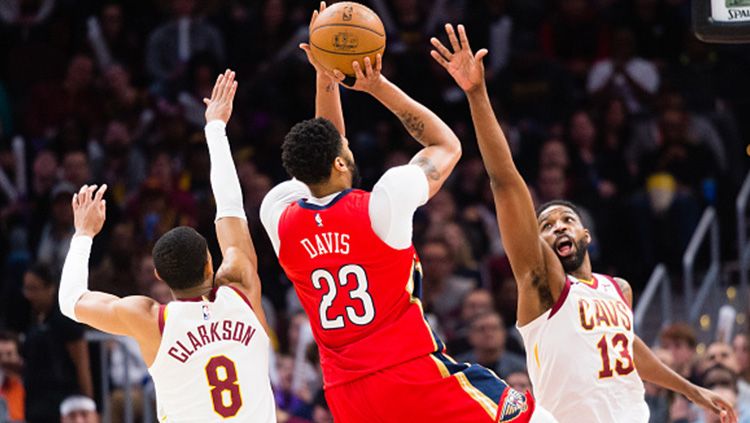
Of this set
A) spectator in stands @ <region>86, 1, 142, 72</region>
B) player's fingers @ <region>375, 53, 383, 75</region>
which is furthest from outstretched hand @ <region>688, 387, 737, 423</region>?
spectator in stands @ <region>86, 1, 142, 72</region>

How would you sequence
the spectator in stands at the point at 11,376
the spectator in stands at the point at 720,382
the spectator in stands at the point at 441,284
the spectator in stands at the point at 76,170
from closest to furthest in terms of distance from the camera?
the spectator in stands at the point at 720,382
the spectator in stands at the point at 11,376
the spectator in stands at the point at 441,284
the spectator in stands at the point at 76,170

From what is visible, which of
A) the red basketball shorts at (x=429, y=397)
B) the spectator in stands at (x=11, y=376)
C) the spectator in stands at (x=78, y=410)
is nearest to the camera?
the red basketball shorts at (x=429, y=397)

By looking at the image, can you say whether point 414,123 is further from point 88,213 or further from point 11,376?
point 11,376

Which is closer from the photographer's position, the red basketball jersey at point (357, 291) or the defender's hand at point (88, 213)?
the red basketball jersey at point (357, 291)

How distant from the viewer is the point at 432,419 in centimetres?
631

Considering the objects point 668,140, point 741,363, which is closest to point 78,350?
point 741,363

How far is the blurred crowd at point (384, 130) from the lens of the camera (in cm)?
1287

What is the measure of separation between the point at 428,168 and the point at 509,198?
2.03 ft

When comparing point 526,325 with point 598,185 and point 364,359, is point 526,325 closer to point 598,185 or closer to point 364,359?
point 364,359

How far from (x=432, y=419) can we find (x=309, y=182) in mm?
1180

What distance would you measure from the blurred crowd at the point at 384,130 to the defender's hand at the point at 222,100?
4.56 m

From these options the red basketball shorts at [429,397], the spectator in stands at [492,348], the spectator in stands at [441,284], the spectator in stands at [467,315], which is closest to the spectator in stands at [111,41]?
the spectator in stands at [441,284]

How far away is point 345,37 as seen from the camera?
694 centimetres

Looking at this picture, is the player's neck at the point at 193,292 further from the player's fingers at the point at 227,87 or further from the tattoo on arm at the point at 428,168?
the tattoo on arm at the point at 428,168
